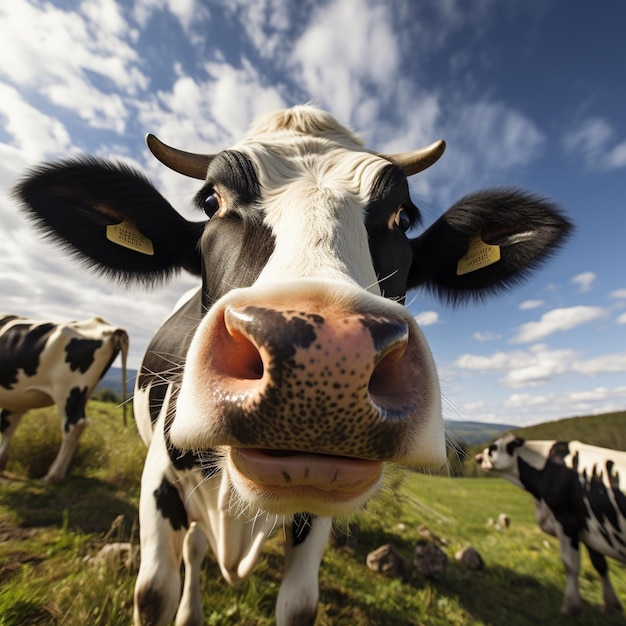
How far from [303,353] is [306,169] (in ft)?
4.28

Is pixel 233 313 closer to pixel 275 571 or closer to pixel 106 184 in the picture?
A: pixel 106 184

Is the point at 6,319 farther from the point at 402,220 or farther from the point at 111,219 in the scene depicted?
the point at 402,220

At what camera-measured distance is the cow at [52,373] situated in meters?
5.61

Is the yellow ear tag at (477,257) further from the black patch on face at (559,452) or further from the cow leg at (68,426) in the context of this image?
the cow leg at (68,426)

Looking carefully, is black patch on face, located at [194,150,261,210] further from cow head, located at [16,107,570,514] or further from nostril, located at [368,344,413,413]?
nostril, located at [368,344,413,413]

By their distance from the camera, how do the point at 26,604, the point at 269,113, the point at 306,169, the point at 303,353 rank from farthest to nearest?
1. the point at 269,113
2. the point at 26,604
3. the point at 306,169
4. the point at 303,353

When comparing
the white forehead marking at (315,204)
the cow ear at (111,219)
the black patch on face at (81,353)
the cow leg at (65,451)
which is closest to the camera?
the white forehead marking at (315,204)

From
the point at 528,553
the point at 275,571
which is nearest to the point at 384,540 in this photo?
the point at 275,571

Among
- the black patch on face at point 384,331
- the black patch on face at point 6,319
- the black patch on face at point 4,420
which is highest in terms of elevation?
the black patch on face at point 6,319

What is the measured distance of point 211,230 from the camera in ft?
5.82

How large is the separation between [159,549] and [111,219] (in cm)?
213

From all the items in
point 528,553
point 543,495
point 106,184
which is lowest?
point 528,553

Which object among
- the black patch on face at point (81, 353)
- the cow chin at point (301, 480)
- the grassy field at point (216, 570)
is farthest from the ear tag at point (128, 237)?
the black patch on face at point (81, 353)

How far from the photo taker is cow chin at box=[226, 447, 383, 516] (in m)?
0.81
